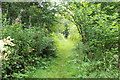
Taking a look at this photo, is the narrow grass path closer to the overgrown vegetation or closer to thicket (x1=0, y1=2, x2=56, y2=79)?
the overgrown vegetation

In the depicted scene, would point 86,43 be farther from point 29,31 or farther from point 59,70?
point 29,31

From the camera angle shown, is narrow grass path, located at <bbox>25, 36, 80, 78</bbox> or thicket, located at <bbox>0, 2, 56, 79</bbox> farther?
thicket, located at <bbox>0, 2, 56, 79</bbox>

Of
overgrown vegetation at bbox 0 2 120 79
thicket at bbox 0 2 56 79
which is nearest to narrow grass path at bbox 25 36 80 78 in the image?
overgrown vegetation at bbox 0 2 120 79

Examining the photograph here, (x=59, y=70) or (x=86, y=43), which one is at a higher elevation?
(x=86, y=43)

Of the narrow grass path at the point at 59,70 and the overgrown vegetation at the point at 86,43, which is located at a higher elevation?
the overgrown vegetation at the point at 86,43

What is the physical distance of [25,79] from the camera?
2770 mm

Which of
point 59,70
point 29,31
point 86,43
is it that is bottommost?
point 59,70

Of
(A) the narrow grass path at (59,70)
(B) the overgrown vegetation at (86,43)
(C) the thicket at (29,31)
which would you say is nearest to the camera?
(B) the overgrown vegetation at (86,43)

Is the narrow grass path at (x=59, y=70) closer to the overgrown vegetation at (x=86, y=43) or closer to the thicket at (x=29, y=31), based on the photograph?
the overgrown vegetation at (x=86, y=43)

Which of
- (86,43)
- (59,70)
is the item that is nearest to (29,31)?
(59,70)

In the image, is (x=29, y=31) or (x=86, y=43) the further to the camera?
(x=29, y=31)

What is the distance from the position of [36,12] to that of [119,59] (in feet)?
14.0

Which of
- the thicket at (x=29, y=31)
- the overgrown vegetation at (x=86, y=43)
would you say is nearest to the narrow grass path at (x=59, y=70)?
the overgrown vegetation at (x=86, y=43)

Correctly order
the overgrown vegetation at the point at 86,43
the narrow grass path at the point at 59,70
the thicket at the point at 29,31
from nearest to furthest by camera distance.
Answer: the overgrown vegetation at the point at 86,43
the narrow grass path at the point at 59,70
the thicket at the point at 29,31
